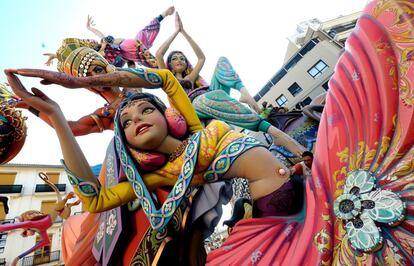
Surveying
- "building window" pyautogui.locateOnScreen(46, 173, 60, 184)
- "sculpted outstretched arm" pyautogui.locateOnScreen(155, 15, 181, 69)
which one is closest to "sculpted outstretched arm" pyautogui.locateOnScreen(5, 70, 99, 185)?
"sculpted outstretched arm" pyautogui.locateOnScreen(155, 15, 181, 69)

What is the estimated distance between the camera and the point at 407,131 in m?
0.85

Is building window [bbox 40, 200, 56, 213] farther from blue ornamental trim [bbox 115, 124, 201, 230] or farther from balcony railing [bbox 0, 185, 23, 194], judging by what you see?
blue ornamental trim [bbox 115, 124, 201, 230]

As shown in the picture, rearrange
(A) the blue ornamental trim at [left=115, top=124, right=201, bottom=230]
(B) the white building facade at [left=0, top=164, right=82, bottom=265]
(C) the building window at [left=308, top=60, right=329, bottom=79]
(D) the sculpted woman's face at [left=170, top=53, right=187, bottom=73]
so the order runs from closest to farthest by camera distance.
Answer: (A) the blue ornamental trim at [left=115, top=124, right=201, bottom=230] < (D) the sculpted woman's face at [left=170, top=53, right=187, bottom=73] < (B) the white building facade at [left=0, top=164, right=82, bottom=265] < (C) the building window at [left=308, top=60, right=329, bottom=79]

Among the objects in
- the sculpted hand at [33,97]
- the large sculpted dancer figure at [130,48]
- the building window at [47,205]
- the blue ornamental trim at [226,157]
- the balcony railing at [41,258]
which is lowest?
the blue ornamental trim at [226,157]

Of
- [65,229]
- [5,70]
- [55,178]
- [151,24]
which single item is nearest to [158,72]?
[5,70]

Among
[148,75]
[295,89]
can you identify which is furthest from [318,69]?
[148,75]

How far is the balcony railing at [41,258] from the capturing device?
9547 millimetres

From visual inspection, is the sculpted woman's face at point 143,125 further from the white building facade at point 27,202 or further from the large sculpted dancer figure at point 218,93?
the white building facade at point 27,202

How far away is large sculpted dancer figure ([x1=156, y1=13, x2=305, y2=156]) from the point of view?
2.06 m

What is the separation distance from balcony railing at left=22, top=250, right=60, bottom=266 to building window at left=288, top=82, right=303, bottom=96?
13.3 metres

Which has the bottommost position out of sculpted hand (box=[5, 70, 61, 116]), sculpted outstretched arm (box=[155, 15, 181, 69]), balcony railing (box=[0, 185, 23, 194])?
sculpted hand (box=[5, 70, 61, 116])

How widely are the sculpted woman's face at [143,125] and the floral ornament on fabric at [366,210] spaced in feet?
2.90

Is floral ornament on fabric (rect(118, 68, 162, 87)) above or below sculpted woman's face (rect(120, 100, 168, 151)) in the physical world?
above

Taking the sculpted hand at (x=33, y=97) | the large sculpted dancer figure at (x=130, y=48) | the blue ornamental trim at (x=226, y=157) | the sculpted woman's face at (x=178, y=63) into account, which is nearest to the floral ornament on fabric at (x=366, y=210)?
the blue ornamental trim at (x=226, y=157)
